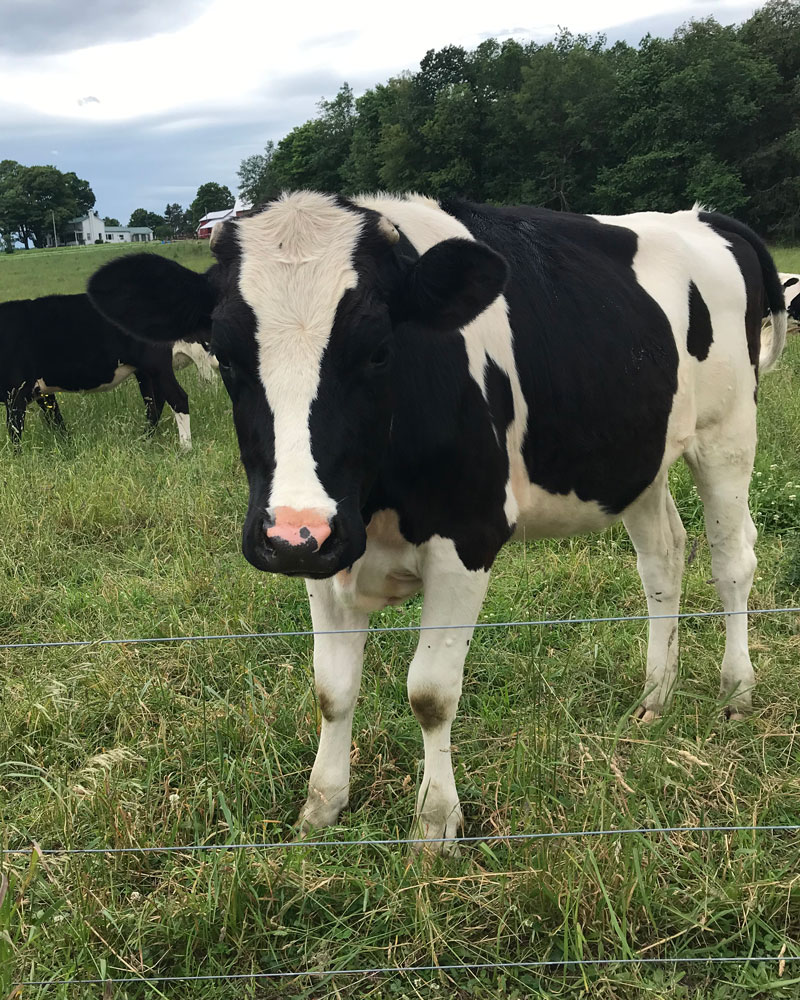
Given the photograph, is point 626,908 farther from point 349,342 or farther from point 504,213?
point 504,213

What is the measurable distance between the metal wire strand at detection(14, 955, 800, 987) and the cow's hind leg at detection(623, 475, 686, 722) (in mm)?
1446

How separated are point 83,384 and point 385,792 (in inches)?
299

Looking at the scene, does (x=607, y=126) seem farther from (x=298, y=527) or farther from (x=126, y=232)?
(x=126, y=232)

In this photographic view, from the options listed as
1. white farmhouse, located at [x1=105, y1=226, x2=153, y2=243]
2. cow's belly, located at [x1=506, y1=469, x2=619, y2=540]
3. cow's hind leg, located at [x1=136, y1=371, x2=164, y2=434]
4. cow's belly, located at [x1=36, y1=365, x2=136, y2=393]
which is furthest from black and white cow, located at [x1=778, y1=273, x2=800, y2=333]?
white farmhouse, located at [x1=105, y1=226, x2=153, y2=243]

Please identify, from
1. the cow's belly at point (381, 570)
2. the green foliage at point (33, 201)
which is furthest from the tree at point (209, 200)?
the cow's belly at point (381, 570)

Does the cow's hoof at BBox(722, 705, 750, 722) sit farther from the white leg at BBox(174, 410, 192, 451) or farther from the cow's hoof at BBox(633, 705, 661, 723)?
the white leg at BBox(174, 410, 192, 451)

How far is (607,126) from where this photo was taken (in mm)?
46906

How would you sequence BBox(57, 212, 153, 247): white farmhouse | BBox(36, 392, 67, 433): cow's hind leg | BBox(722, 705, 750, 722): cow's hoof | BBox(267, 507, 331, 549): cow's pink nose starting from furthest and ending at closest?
1. BBox(57, 212, 153, 247): white farmhouse
2. BBox(36, 392, 67, 433): cow's hind leg
3. BBox(722, 705, 750, 722): cow's hoof
4. BBox(267, 507, 331, 549): cow's pink nose

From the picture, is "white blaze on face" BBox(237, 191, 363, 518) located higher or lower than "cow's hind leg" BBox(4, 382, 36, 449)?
higher

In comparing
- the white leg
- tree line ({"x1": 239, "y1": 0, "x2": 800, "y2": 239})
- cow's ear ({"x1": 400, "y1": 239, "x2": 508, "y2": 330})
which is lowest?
the white leg

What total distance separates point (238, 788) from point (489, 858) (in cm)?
96

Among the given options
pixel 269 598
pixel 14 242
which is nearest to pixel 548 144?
pixel 269 598

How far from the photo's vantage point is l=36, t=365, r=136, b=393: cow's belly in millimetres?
9125

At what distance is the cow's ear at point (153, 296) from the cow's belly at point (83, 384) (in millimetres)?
7145
